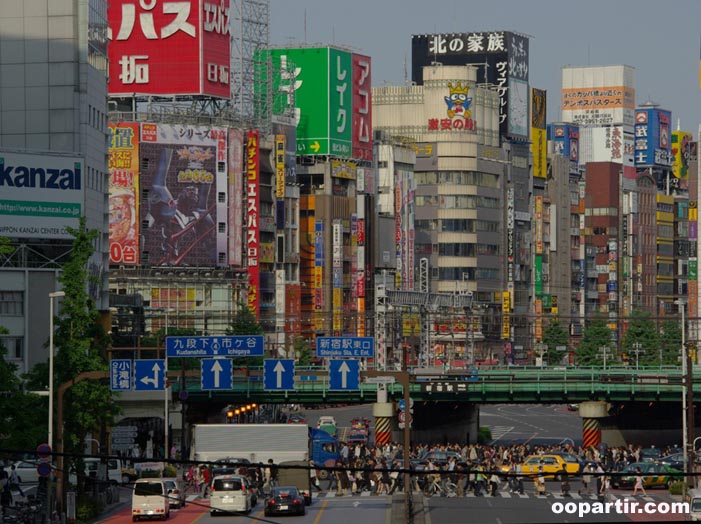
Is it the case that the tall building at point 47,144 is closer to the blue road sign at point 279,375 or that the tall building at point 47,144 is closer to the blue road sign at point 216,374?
the blue road sign at point 216,374

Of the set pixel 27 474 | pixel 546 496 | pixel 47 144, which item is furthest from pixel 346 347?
pixel 47 144

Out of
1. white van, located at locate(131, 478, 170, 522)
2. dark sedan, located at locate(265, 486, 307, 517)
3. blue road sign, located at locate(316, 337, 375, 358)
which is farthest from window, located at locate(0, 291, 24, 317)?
dark sedan, located at locate(265, 486, 307, 517)

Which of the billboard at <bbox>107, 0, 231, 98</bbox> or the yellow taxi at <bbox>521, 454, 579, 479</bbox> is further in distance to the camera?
the billboard at <bbox>107, 0, 231, 98</bbox>

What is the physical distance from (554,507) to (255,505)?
11846 mm

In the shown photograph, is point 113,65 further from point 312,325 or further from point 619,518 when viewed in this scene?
point 619,518

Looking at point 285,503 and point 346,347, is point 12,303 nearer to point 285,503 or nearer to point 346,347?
point 346,347

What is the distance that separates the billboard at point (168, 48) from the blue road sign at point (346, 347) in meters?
68.2

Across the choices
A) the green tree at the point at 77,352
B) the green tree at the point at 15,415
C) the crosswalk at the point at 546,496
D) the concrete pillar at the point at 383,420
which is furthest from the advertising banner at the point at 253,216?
the green tree at the point at 15,415

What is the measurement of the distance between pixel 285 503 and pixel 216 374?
27360mm

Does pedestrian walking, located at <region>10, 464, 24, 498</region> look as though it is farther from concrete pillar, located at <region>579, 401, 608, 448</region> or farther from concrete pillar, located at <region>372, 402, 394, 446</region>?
concrete pillar, located at <region>579, 401, 608, 448</region>

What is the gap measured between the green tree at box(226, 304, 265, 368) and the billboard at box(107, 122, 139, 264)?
11.2 m

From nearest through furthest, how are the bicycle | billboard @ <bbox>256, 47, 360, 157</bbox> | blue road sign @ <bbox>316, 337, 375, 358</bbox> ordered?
1. the bicycle
2. blue road sign @ <bbox>316, 337, 375, 358</bbox>
3. billboard @ <bbox>256, 47, 360, 157</bbox>

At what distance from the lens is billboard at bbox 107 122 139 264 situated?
6280 inches

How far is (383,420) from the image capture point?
126 meters
